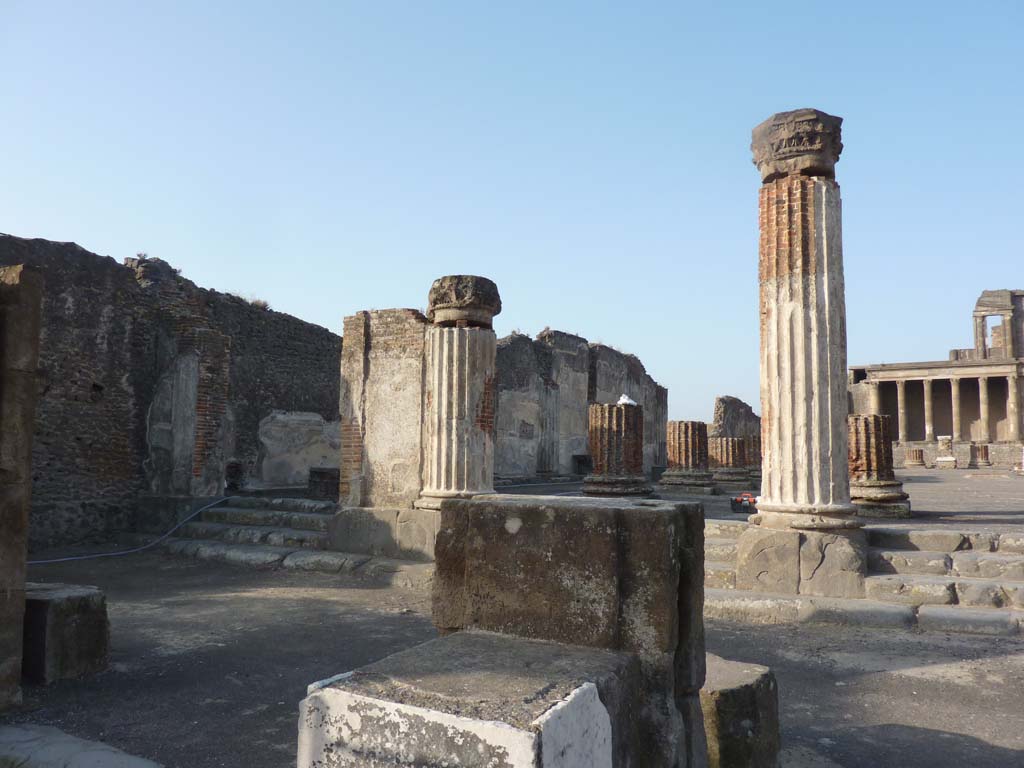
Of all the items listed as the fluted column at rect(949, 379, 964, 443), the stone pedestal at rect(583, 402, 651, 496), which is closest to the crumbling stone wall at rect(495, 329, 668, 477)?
the stone pedestal at rect(583, 402, 651, 496)

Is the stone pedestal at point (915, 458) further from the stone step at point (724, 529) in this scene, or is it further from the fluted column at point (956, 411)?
the stone step at point (724, 529)

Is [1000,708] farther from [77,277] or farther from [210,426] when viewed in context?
[77,277]

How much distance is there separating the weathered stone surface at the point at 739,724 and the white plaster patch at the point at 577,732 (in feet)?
3.10

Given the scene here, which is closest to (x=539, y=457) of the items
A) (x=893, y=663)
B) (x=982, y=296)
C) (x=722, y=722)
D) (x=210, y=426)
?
(x=210, y=426)

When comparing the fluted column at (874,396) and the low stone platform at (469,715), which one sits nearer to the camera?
the low stone platform at (469,715)

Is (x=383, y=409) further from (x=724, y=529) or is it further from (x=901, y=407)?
(x=901, y=407)

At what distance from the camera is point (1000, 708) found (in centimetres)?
333

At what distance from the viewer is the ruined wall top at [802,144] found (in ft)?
19.3

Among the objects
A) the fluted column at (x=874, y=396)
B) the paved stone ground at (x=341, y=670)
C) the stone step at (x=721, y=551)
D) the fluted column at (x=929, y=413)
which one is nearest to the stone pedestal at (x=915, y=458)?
the fluted column at (x=929, y=413)

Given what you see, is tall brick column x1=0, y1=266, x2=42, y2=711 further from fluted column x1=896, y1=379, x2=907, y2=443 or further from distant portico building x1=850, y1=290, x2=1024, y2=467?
fluted column x1=896, y1=379, x2=907, y2=443

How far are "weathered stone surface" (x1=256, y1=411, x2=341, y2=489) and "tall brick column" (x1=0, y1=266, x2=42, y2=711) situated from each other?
9.90 m

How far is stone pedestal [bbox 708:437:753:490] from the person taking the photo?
15.4 meters

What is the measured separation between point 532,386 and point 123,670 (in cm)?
1361

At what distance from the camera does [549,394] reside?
1780 cm
